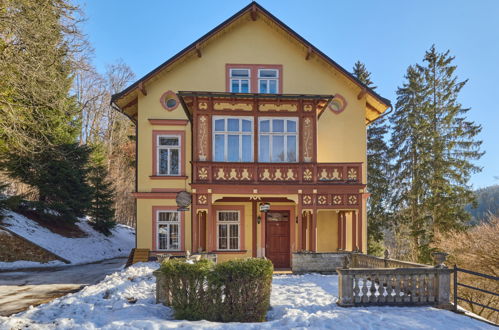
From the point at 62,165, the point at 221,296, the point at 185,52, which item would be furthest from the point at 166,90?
the point at 221,296

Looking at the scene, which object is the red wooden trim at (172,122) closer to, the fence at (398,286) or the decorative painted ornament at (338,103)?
the decorative painted ornament at (338,103)

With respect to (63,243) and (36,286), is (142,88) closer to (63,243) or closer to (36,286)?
(36,286)

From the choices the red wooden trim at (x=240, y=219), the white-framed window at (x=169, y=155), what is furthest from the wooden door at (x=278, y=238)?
the white-framed window at (x=169, y=155)

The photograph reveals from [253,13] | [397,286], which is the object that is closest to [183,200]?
[397,286]

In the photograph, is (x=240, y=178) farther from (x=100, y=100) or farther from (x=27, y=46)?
(x=100, y=100)

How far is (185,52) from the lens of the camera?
15.8 meters

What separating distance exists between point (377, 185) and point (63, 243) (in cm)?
2487

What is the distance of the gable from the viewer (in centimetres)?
1611

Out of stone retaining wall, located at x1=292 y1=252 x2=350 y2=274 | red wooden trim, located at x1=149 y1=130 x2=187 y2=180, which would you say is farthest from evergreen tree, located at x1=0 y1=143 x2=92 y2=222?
stone retaining wall, located at x1=292 y1=252 x2=350 y2=274

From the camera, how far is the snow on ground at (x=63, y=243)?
17.7 m

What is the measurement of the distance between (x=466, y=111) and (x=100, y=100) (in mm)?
36218

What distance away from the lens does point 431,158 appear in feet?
84.0

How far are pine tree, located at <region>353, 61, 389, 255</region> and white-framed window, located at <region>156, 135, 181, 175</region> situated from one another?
734 inches

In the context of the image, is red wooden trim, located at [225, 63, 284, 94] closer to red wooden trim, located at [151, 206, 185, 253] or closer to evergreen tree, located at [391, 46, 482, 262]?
red wooden trim, located at [151, 206, 185, 253]
